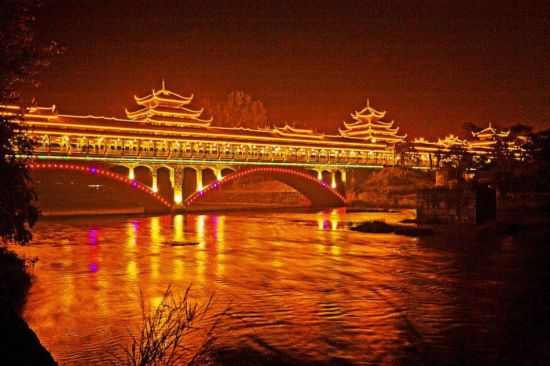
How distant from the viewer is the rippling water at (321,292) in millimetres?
10250

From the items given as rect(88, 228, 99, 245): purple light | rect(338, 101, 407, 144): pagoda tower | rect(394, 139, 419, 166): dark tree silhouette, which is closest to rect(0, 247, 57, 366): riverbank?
rect(88, 228, 99, 245): purple light

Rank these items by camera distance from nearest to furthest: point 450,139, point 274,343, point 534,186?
point 274,343 < point 534,186 < point 450,139

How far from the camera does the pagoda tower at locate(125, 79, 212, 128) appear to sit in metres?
68.1

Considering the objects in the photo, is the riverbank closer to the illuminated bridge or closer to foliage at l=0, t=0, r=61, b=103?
foliage at l=0, t=0, r=61, b=103

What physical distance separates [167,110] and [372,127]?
38.5m

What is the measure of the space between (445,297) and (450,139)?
9154cm

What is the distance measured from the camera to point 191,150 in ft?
186

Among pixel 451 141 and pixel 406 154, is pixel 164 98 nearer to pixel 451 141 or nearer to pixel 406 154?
pixel 406 154

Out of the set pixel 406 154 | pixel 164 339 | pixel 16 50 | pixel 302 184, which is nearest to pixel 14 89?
pixel 16 50

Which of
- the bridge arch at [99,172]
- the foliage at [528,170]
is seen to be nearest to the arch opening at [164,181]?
the bridge arch at [99,172]

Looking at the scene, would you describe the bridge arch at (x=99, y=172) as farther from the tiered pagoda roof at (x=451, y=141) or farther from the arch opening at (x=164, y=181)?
the tiered pagoda roof at (x=451, y=141)

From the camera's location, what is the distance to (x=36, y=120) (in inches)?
1902

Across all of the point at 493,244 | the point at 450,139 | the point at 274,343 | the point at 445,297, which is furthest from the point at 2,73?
the point at 450,139

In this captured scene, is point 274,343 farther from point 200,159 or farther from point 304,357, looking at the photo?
point 200,159
